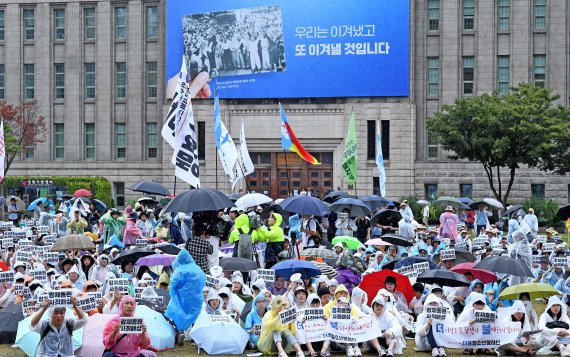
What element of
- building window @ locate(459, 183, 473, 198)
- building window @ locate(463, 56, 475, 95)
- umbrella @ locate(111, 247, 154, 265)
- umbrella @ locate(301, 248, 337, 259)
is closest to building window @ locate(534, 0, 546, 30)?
building window @ locate(463, 56, 475, 95)

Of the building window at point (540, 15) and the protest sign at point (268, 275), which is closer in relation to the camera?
the protest sign at point (268, 275)

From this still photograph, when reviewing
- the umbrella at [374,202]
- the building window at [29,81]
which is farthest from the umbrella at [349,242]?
the building window at [29,81]

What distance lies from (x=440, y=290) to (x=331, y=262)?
17.8ft

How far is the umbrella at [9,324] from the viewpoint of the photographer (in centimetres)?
1914

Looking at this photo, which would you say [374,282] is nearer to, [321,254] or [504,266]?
[504,266]

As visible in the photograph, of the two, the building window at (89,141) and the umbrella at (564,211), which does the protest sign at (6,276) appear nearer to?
the umbrella at (564,211)

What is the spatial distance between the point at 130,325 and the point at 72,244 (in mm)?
10418

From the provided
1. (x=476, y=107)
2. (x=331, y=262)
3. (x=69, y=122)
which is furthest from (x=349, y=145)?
(x=69, y=122)

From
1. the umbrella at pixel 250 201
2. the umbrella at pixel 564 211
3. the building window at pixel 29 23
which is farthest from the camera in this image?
the building window at pixel 29 23

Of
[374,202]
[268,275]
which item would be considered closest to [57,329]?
[268,275]

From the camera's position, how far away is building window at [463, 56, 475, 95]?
56.3 m

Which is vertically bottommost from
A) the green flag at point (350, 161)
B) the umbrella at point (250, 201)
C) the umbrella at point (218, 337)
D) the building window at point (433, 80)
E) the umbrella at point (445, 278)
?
the umbrella at point (218, 337)

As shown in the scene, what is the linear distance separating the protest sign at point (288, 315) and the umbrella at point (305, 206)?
10.5 meters

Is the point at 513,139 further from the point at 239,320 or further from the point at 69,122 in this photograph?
the point at 239,320
